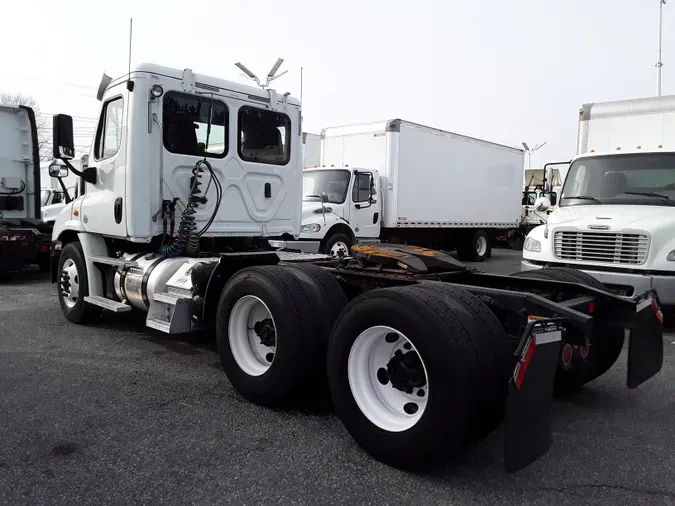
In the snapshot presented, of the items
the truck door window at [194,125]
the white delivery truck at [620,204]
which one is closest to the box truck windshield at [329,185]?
the white delivery truck at [620,204]

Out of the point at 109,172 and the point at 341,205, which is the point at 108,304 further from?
the point at 341,205

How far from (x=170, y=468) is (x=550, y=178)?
8.30 meters

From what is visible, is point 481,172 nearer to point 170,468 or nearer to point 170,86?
point 170,86

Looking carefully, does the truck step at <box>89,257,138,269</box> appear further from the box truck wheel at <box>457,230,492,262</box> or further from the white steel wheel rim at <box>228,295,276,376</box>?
the box truck wheel at <box>457,230,492,262</box>

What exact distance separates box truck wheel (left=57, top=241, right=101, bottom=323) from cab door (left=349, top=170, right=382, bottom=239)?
6.53m

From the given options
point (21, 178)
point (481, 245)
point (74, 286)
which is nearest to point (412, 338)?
point (74, 286)

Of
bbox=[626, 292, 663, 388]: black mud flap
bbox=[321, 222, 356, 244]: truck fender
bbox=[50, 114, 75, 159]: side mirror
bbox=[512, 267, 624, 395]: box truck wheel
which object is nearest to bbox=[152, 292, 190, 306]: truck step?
bbox=[50, 114, 75, 159]: side mirror

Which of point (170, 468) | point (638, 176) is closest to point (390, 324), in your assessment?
point (170, 468)

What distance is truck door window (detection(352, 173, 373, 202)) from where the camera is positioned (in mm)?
12484

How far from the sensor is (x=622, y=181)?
8172 millimetres

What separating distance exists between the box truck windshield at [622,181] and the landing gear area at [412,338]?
12.8ft

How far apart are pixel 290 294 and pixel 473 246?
13.5 metres

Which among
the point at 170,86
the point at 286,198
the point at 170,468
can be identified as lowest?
the point at 170,468

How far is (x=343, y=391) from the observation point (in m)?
3.46
